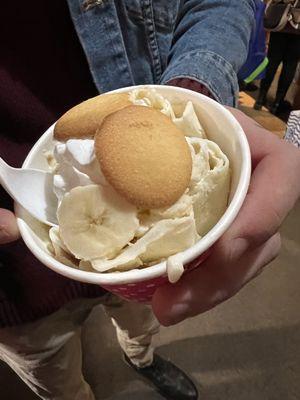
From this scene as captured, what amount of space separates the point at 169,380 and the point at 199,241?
102cm

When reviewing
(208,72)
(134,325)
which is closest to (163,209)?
(208,72)

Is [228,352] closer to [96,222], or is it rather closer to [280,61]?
[96,222]

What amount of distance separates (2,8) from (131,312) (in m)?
0.74

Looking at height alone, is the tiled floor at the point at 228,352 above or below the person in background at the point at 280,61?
below

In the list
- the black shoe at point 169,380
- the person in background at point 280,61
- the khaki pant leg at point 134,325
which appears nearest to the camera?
the khaki pant leg at point 134,325

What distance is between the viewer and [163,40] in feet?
2.15

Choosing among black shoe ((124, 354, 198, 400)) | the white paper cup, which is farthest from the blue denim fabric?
black shoe ((124, 354, 198, 400))

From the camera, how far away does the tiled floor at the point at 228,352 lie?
130 cm

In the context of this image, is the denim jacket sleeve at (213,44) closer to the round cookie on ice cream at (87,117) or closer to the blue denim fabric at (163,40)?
the blue denim fabric at (163,40)

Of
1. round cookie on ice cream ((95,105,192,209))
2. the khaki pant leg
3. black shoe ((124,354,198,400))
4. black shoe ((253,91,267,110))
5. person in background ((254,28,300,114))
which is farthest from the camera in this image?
black shoe ((253,91,267,110))

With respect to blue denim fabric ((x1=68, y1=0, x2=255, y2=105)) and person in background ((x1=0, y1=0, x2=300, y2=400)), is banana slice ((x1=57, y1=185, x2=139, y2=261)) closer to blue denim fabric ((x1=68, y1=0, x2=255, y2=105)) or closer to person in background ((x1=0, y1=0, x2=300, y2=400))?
person in background ((x1=0, y1=0, x2=300, y2=400))

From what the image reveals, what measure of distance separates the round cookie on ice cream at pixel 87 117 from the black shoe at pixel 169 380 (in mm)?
1041

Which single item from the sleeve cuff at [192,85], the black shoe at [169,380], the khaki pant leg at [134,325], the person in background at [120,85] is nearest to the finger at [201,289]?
the person in background at [120,85]

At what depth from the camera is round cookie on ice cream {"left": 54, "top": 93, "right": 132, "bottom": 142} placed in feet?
1.40
